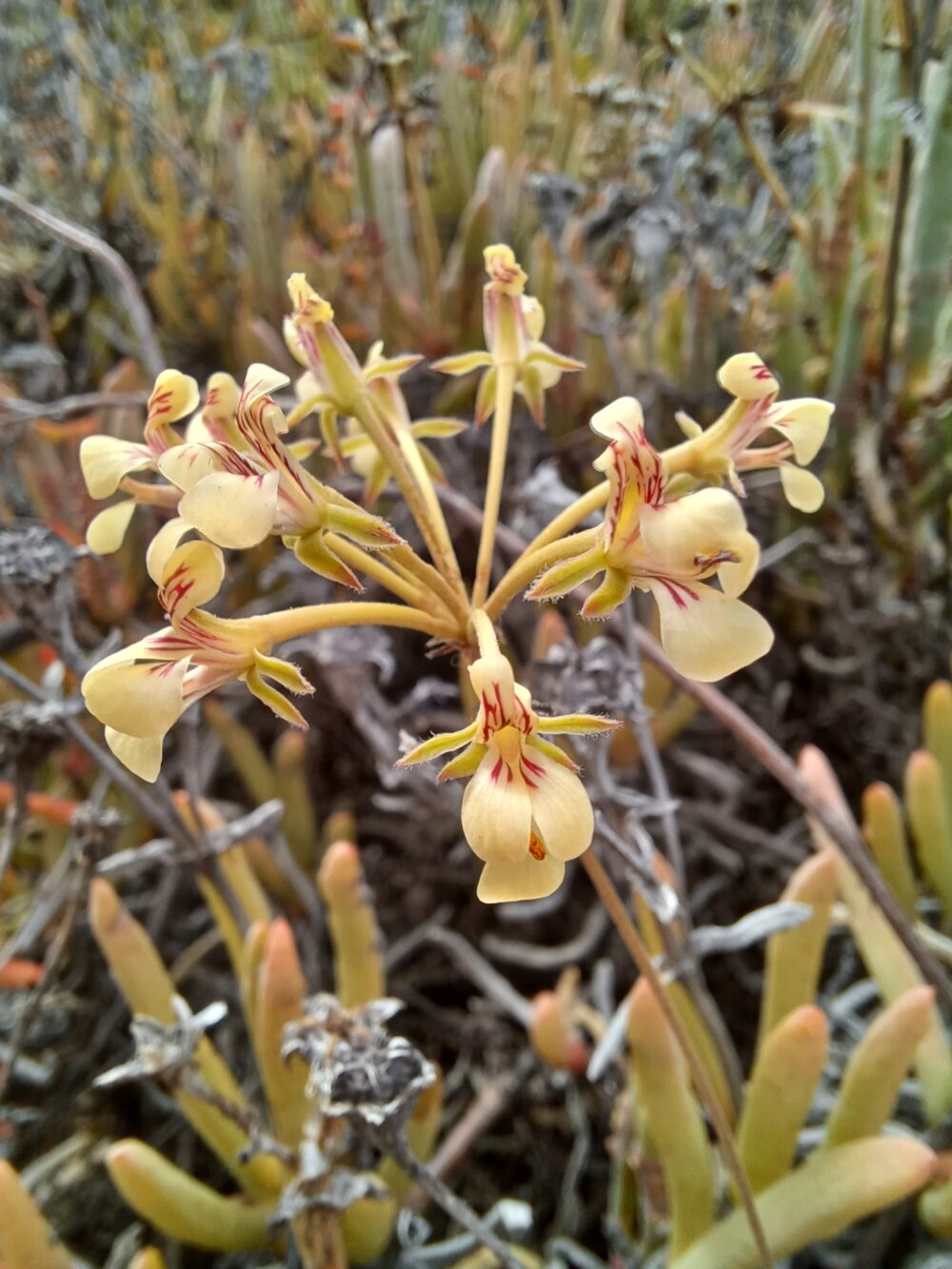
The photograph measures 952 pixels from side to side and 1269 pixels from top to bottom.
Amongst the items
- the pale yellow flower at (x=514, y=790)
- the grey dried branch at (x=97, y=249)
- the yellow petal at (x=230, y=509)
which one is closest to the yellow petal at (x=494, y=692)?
the pale yellow flower at (x=514, y=790)

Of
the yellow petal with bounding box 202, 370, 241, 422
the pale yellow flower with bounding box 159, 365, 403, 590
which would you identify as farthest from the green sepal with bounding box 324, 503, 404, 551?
the yellow petal with bounding box 202, 370, 241, 422

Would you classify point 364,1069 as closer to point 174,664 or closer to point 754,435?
point 174,664

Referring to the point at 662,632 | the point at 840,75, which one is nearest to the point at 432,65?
the point at 840,75

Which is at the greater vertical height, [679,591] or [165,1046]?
[679,591]

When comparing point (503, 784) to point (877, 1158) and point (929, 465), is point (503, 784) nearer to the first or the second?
point (877, 1158)

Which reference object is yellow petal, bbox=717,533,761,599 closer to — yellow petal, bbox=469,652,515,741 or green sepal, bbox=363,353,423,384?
yellow petal, bbox=469,652,515,741

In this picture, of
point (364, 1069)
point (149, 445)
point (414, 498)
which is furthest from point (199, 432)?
point (364, 1069)

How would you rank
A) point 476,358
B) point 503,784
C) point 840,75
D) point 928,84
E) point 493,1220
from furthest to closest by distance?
point 840,75 → point 928,84 → point 493,1220 → point 476,358 → point 503,784
